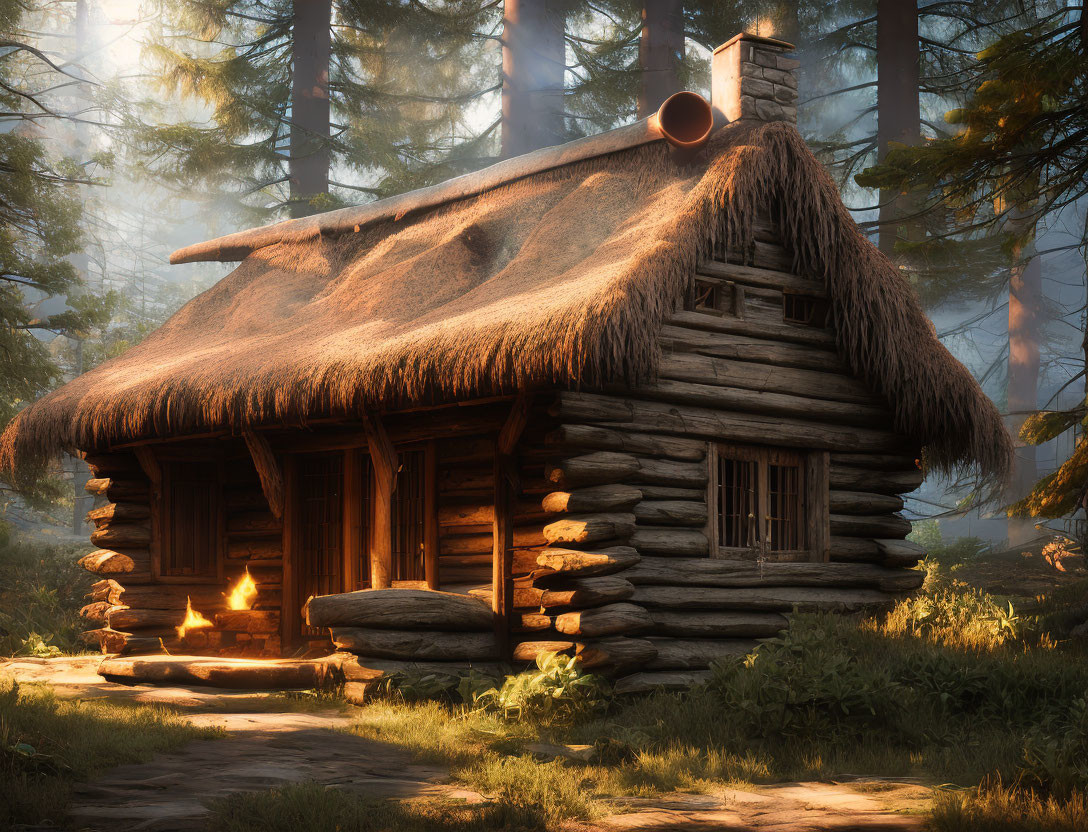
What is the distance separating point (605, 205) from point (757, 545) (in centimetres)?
385

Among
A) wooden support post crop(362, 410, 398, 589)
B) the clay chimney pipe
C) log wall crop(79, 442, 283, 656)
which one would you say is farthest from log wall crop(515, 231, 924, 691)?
log wall crop(79, 442, 283, 656)

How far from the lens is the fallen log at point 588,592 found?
9.18 metres

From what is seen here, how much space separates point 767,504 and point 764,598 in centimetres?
98

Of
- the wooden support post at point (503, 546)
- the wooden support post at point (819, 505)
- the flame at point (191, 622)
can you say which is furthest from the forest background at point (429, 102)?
the wooden support post at point (503, 546)

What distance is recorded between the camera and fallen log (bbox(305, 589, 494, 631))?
973 cm

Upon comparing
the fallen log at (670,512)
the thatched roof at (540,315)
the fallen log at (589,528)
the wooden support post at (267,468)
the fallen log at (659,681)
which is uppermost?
the thatched roof at (540,315)

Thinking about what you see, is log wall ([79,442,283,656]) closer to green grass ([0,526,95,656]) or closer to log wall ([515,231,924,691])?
green grass ([0,526,95,656])

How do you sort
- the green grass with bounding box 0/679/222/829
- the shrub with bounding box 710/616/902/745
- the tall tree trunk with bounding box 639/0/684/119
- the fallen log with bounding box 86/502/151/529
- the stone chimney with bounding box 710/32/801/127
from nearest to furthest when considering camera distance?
the green grass with bounding box 0/679/222/829 → the shrub with bounding box 710/616/902/745 → the stone chimney with bounding box 710/32/801/127 → the fallen log with bounding box 86/502/151/529 → the tall tree trunk with bounding box 639/0/684/119

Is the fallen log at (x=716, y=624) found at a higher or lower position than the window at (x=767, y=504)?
lower

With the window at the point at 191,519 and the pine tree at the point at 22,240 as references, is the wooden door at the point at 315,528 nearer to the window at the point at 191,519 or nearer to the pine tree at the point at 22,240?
the window at the point at 191,519

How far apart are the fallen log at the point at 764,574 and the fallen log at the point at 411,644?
163 centimetres

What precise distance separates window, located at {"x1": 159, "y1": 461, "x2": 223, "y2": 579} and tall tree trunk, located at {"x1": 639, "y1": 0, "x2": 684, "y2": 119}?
12496 mm

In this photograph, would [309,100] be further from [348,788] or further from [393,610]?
[348,788]

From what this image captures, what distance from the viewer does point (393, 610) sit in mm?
9758
